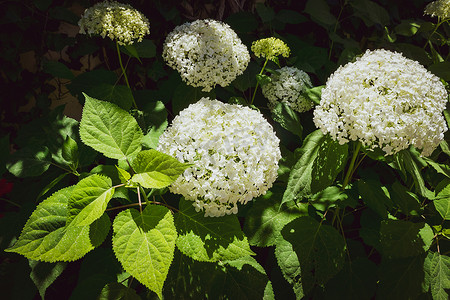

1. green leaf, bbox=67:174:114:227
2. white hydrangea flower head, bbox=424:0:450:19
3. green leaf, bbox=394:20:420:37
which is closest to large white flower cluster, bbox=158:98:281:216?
green leaf, bbox=67:174:114:227

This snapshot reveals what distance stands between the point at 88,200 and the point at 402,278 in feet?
5.52

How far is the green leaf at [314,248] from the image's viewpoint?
1516mm

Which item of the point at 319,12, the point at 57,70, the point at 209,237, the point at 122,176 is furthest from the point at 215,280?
the point at 319,12

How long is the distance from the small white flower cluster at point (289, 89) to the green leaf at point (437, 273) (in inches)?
48.4

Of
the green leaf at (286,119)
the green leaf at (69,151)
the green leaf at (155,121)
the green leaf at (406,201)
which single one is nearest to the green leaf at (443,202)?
the green leaf at (406,201)

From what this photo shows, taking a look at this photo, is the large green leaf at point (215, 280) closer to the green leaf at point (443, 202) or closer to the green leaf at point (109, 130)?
the green leaf at point (109, 130)

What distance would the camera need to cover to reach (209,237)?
124cm

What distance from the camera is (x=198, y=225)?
128 cm

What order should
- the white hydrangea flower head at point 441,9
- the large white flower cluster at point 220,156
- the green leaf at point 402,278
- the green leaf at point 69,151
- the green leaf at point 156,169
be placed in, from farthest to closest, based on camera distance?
the white hydrangea flower head at point 441,9, the green leaf at point 402,278, the green leaf at point 69,151, the large white flower cluster at point 220,156, the green leaf at point 156,169

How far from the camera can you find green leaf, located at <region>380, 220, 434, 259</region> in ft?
5.17

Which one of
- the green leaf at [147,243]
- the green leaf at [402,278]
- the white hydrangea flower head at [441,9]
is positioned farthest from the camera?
the white hydrangea flower head at [441,9]

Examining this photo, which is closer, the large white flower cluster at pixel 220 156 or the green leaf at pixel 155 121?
the large white flower cluster at pixel 220 156

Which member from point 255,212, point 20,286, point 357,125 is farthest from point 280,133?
point 20,286

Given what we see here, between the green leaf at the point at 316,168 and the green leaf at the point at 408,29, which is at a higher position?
Result: the green leaf at the point at 408,29
